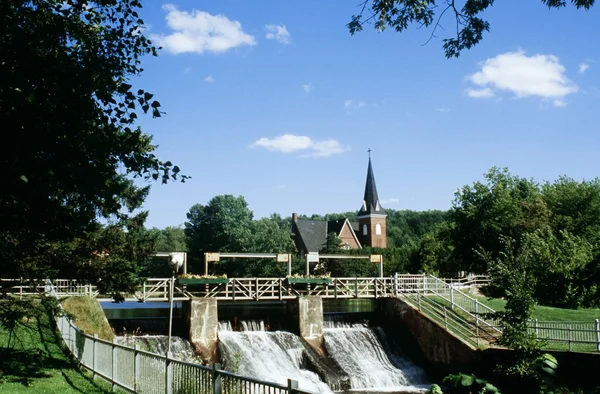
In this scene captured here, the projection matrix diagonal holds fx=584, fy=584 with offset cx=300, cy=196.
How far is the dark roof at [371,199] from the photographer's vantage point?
288ft

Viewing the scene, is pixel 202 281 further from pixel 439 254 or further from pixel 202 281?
pixel 439 254

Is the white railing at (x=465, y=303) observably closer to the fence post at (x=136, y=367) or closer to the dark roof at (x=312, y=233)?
the fence post at (x=136, y=367)

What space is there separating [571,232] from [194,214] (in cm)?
4201

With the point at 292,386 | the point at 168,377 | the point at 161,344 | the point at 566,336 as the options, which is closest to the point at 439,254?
the point at 566,336

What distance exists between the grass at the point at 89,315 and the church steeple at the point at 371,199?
225 feet

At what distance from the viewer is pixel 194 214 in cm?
7131

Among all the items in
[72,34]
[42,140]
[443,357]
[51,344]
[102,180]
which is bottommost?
[443,357]

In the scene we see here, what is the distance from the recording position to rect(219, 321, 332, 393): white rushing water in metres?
22.2

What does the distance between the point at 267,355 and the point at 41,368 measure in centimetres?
939

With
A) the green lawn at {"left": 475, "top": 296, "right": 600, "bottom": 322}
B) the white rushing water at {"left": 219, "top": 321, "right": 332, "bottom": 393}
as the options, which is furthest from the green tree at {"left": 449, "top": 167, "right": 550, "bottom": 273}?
the white rushing water at {"left": 219, "top": 321, "right": 332, "bottom": 393}

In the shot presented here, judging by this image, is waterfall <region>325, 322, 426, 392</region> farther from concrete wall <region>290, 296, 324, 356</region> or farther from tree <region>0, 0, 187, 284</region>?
tree <region>0, 0, 187, 284</region>

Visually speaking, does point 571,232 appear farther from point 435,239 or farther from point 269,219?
point 269,219

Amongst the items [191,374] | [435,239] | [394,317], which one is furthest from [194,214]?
[191,374]

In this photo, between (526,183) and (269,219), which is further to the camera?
(269,219)
